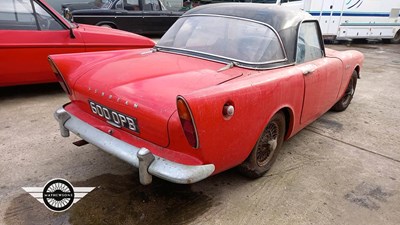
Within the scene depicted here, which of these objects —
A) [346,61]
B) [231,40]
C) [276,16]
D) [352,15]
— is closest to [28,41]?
[231,40]

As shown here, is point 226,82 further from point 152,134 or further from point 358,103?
point 358,103

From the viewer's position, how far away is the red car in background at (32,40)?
4535 mm

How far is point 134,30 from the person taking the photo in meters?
10.7

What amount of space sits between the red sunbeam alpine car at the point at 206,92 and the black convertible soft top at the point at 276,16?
0.04 ft

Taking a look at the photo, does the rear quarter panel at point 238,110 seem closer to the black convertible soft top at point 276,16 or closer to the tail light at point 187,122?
the tail light at point 187,122

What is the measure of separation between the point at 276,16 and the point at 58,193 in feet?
8.49

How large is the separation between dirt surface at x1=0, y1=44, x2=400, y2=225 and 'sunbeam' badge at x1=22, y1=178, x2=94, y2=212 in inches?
2.0

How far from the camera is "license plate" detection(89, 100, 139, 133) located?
236 centimetres

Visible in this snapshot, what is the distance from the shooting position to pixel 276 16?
3.26 metres

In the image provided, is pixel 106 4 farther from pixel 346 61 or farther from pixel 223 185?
pixel 223 185

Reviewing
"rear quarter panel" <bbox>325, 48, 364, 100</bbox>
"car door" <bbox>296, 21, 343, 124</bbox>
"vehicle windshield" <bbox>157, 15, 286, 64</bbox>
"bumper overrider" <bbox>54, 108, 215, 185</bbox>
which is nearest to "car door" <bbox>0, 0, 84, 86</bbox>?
"vehicle windshield" <bbox>157, 15, 286, 64</bbox>

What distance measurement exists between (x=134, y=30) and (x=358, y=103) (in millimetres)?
7563

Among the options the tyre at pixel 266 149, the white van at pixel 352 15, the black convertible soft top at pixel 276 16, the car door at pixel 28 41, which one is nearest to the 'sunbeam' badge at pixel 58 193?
the tyre at pixel 266 149

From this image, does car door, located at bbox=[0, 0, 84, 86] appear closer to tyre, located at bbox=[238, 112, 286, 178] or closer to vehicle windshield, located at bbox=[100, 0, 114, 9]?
tyre, located at bbox=[238, 112, 286, 178]
